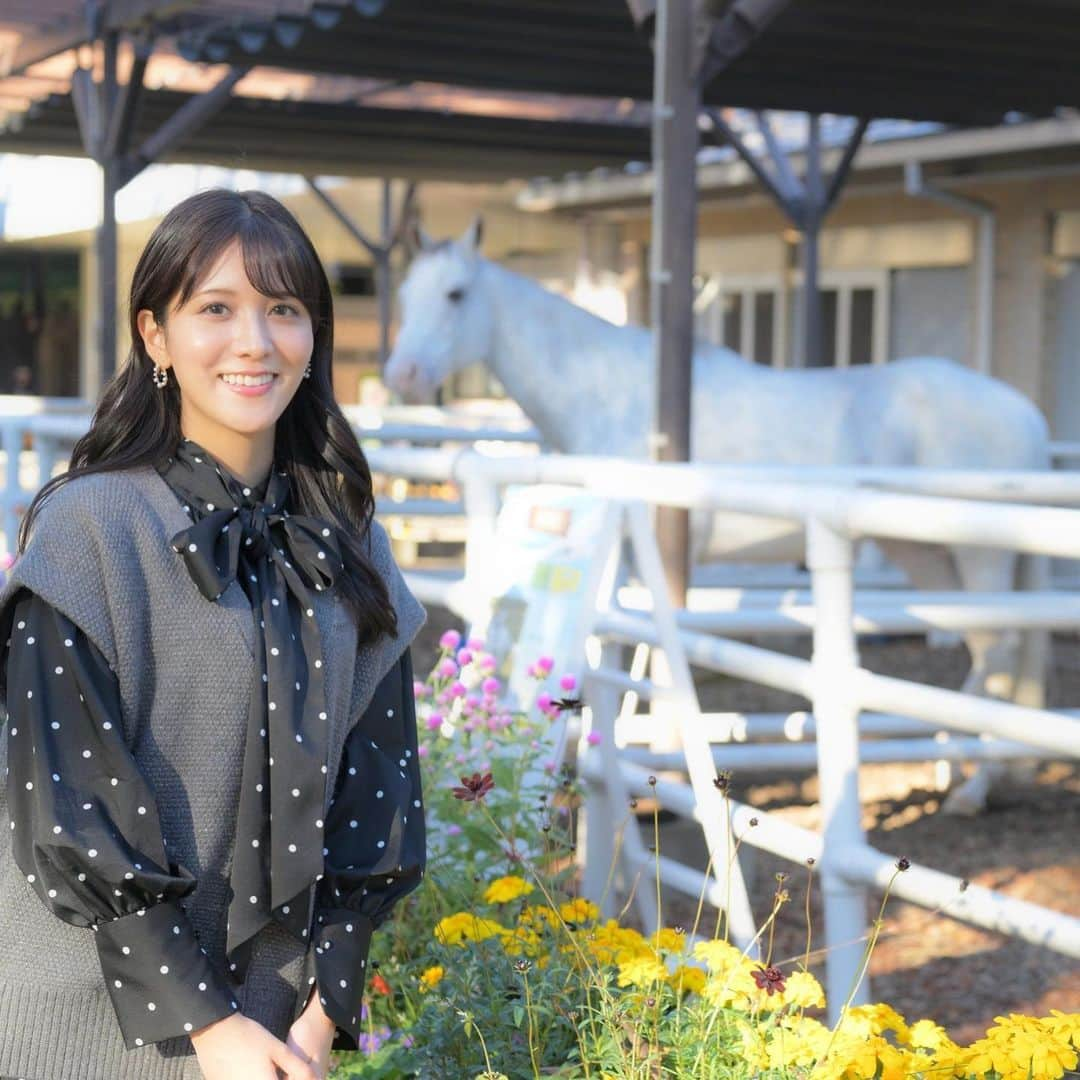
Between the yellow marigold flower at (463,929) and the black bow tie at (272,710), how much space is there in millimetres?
729

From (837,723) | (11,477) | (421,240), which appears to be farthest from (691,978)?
(11,477)

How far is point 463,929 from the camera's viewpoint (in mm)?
2693

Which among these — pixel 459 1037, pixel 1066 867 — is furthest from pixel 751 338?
pixel 459 1037

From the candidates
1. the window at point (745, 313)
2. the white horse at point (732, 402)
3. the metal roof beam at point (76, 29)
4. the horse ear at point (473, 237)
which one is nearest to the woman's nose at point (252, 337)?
the white horse at point (732, 402)

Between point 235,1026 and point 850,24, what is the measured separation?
6.27 m

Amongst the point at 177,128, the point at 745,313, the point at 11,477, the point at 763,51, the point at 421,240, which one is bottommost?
the point at 11,477

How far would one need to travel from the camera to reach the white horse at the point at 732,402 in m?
7.60

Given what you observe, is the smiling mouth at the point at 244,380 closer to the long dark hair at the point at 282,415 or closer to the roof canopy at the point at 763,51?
the long dark hair at the point at 282,415

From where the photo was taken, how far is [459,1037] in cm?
246

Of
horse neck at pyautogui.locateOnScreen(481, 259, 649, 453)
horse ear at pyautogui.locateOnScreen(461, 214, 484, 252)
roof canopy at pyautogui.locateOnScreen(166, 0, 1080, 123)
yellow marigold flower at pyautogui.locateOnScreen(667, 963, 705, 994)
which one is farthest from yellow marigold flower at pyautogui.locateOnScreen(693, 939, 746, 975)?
horse ear at pyautogui.locateOnScreen(461, 214, 484, 252)

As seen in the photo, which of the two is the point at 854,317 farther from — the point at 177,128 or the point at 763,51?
the point at 763,51

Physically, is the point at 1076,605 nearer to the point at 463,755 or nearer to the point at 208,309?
the point at 463,755

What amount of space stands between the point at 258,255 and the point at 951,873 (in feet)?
14.1

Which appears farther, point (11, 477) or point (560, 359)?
point (11, 477)
